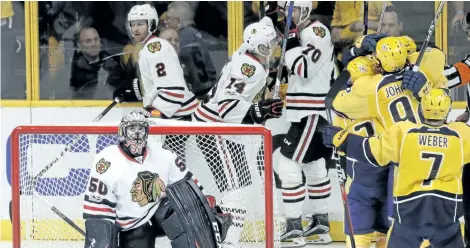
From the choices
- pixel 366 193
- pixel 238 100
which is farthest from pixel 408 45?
pixel 238 100

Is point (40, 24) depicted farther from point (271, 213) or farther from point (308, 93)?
point (271, 213)

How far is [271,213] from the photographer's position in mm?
5414

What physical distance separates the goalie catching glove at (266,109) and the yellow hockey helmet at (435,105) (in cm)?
134

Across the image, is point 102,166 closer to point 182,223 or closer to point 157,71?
point 182,223

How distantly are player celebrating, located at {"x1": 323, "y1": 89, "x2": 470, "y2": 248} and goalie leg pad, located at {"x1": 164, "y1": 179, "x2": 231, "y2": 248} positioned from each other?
0.75 m

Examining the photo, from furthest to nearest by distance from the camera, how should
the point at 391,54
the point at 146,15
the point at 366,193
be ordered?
1. the point at 146,15
2. the point at 366,193
3. the point at 391,54

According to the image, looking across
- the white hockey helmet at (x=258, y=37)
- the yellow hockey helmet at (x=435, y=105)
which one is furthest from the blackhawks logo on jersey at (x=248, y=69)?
the yellow hockey helmet at (x=435, y=105)

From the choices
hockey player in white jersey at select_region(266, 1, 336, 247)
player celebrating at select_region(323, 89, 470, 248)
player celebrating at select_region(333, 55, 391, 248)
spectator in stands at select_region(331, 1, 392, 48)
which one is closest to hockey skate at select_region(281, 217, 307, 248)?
hockey player in white jersey at select_region(266, 1, 336, 247)

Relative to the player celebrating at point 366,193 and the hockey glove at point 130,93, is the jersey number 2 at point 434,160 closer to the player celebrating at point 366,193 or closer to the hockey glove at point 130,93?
the player celebrating at point 366,193

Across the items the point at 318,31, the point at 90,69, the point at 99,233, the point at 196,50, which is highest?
the point at 318,31

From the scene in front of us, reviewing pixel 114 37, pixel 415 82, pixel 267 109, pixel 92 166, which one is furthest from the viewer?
pixel 114 37

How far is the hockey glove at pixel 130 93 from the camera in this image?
688cm

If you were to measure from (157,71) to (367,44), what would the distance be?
1252 mm

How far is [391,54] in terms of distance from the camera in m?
5.73
